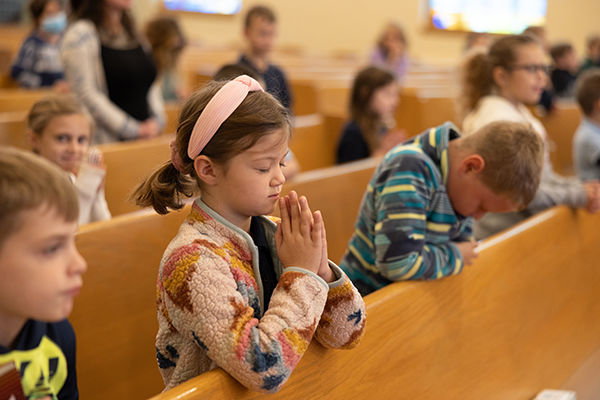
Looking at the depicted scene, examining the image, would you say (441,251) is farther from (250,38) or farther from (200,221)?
(250,38)

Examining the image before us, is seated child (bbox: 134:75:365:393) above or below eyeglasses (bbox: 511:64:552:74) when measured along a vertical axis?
below

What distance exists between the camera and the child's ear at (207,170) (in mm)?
1102

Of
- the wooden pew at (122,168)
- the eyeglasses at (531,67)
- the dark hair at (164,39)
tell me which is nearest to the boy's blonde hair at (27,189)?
the wooden pew at (122,168)

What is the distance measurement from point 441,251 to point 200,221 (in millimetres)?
721

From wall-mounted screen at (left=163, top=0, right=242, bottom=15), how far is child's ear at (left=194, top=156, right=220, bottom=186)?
929 centimetres

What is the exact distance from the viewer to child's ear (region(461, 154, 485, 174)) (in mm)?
1525

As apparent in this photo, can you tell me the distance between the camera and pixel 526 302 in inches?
72.9

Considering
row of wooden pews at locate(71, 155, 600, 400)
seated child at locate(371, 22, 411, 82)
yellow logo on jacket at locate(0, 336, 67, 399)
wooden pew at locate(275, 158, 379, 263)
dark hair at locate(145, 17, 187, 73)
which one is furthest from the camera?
seated child at locate(371, 22, 411, 82)

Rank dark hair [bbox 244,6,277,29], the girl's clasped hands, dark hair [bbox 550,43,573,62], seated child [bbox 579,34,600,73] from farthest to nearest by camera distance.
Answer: seated child [bbox 579,34,600,73] → dark hair [bbox 550,43,573,62] → dark hair [bbox 244,6,277,29] → the girl's clasped hands

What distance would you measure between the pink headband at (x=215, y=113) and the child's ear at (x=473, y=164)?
2.36 feet

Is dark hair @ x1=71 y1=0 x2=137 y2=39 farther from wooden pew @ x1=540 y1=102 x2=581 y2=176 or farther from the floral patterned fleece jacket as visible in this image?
wooden pew @ x1=540 y1=102 x2=581 y2=176

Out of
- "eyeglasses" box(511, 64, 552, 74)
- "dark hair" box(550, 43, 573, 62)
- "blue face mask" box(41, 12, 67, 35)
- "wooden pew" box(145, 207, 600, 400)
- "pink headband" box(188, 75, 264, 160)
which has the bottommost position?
"wooden pew" box(145, 207, 600, 400)

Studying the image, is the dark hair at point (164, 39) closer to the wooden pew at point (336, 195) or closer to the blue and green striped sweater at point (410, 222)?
the wooden pew at point (336, 195)

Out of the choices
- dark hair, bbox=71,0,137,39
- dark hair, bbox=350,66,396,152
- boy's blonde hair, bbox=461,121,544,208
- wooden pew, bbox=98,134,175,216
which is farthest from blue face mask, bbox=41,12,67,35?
boy's blonde hair, bbox=461,121,544,208
